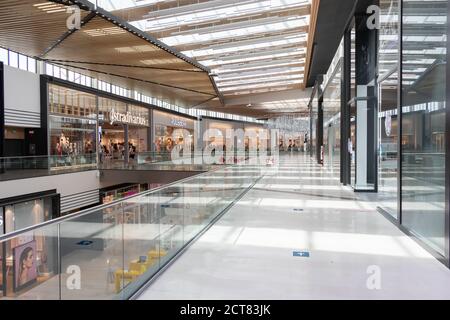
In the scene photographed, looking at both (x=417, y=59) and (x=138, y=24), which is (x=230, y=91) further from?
(x=417, y=59)

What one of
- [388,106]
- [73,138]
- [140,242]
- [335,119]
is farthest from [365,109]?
[73,138]

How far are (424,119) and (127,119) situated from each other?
87.0ft

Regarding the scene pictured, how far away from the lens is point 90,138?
80.1 ft

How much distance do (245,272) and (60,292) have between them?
175 centimetres

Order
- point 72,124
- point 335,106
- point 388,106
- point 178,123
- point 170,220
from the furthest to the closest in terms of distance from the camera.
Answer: point 178,123, point 72,124, point 335,106, point 388,106, point 170,220

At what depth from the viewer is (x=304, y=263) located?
389cm

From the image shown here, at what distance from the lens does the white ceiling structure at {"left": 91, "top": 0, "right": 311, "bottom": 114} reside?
11211 mm

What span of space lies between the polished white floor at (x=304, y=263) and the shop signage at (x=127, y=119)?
22296 mm

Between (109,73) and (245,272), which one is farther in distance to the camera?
(109,73)

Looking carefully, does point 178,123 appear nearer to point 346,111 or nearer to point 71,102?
point 71,102

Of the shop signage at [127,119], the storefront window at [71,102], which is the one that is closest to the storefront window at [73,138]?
the storefront window at [71,102]

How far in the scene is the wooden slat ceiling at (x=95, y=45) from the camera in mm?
10177

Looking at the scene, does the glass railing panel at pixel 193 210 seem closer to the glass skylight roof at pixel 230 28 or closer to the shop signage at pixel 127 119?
the glass skylight roof at pixel 230 28

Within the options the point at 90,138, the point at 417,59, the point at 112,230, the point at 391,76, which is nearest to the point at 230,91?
the point at 90,138
